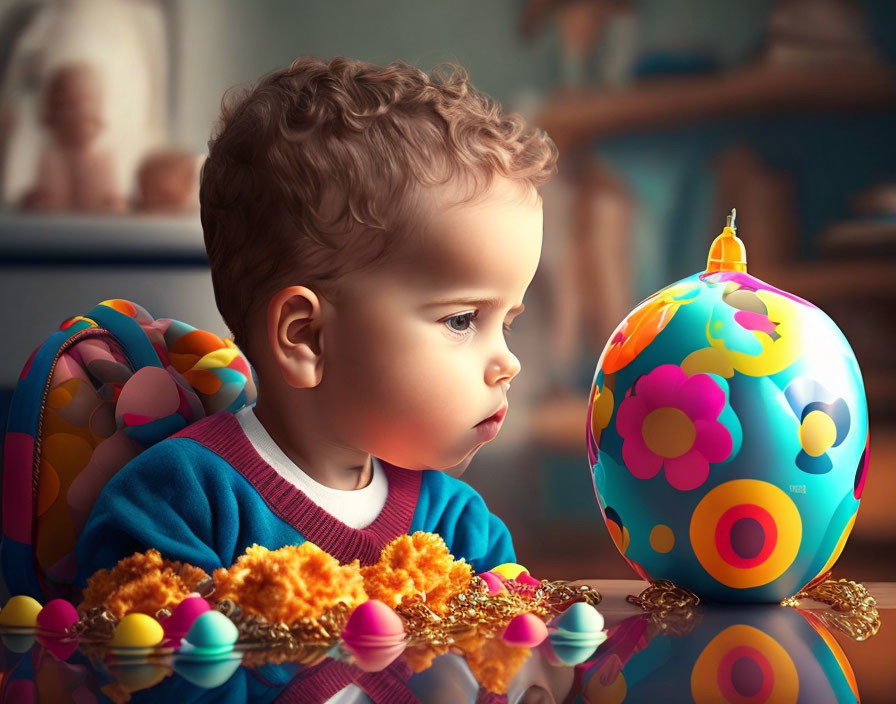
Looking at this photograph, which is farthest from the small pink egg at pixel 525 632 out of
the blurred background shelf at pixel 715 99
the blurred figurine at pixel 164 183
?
the blurred background shelf at pixel 715 99

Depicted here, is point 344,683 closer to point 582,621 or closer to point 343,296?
point 582,621

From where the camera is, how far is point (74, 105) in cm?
227

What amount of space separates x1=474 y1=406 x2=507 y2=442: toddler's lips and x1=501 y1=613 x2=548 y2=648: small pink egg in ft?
0.64

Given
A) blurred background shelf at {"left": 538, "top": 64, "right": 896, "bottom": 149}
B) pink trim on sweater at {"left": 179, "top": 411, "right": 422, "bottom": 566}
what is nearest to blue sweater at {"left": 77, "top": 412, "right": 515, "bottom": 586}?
pink trim on sweater at {"left": 179, "top": 411, "right": 422, "bottom": 566}

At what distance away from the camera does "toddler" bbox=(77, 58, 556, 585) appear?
0.87 metres

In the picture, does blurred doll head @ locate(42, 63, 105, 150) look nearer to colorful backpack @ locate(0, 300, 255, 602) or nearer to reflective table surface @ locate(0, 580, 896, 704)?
colorful backpack @ locate(0, 300, 255, 602)

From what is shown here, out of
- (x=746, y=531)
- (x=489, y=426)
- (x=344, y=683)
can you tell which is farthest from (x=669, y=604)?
(x=344, y=683)

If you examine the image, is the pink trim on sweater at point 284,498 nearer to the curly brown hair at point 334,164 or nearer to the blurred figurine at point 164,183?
the curly brown hair at point 334,164

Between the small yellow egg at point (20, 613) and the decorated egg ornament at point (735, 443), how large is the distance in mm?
444

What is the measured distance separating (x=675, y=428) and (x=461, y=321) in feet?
0.64

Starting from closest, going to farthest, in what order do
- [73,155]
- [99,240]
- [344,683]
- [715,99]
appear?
[344,683] < [99,240] < [73,155] < [715,99]

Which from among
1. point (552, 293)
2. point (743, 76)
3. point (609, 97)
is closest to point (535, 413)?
point (552, 293)

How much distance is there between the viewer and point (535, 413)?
2686mm

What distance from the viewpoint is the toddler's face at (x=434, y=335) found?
0.89 m
